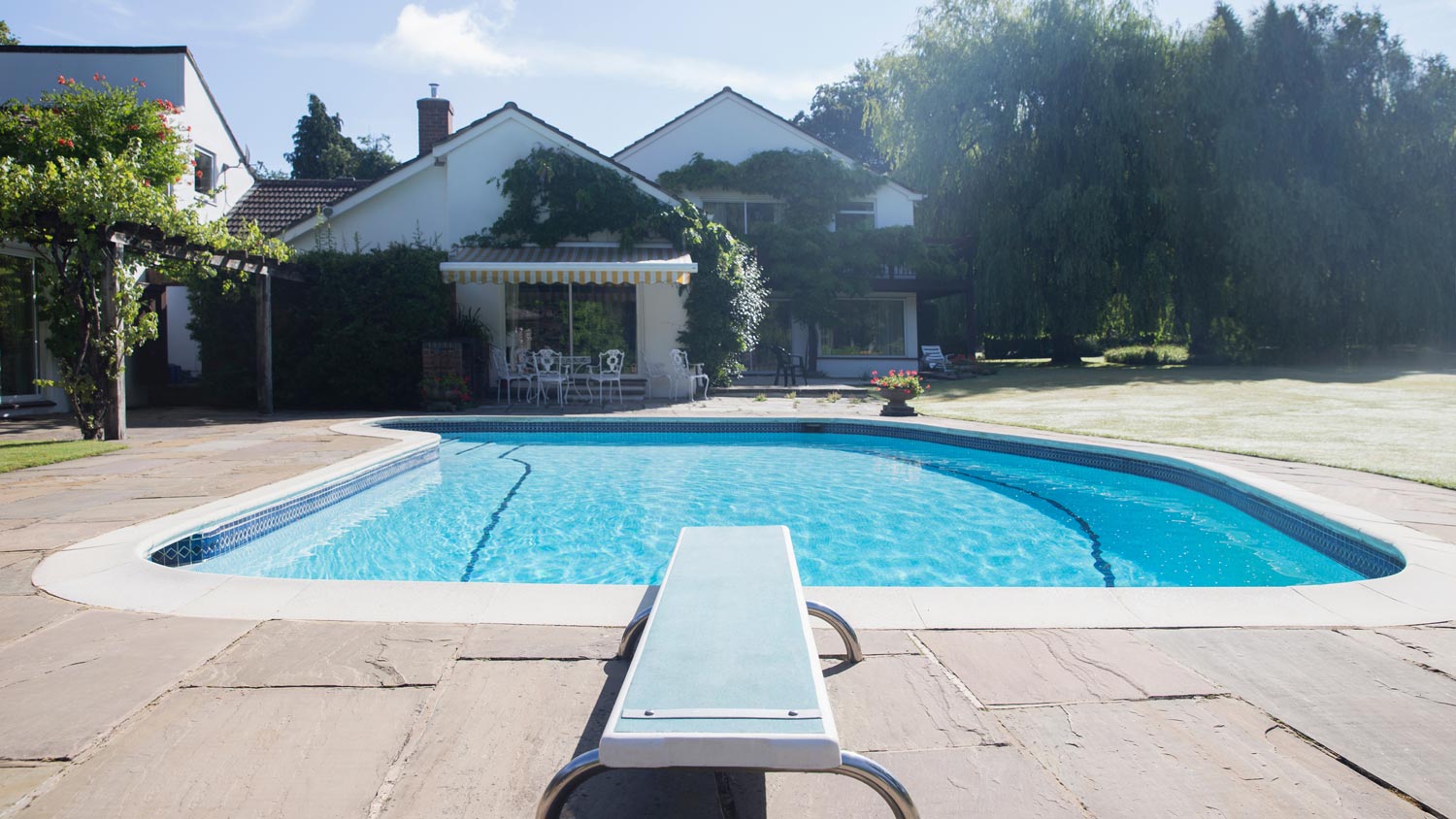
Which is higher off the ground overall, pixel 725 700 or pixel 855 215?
pixel 855 215

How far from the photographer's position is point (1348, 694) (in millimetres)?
2758

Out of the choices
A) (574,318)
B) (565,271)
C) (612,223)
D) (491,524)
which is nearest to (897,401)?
(565,271)

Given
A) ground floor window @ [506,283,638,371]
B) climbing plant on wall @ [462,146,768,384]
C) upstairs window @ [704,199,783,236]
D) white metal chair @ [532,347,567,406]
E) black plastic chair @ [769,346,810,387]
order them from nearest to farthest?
white metal chair @ [532,347,567,406], climbing plant on wall @ [462,146,768,384], ground floor window @ [506,283,638,371], black plastic chair @ [769,346,810,387], upstairs window @ [704,199,783,236]

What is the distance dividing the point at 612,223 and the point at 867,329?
9.66 m

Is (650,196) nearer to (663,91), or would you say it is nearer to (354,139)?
(663,91)

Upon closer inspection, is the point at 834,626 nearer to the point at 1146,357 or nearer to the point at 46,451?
the point at 46,451

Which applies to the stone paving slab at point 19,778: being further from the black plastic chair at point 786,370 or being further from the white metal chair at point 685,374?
the black plastic chair at point 786,370

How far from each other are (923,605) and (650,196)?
1474 cm

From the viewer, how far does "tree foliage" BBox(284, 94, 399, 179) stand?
47.5m

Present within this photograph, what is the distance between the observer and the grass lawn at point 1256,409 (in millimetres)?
8723

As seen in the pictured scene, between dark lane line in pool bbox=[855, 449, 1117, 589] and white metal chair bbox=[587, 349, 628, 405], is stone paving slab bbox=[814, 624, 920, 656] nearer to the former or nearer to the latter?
dark lane line in pool bbox=[855, 449, 1117, 589]

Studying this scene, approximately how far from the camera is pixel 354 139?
175ft

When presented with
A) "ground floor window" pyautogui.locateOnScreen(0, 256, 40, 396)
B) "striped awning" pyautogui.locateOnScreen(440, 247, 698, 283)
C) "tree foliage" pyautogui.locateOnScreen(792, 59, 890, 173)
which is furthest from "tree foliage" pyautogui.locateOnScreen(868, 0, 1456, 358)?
"ground floor window" pyautogui.locateOnScreen(0, 256, 40, 396)

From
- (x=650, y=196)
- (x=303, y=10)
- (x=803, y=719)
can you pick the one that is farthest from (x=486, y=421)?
(x=803, y=719)
